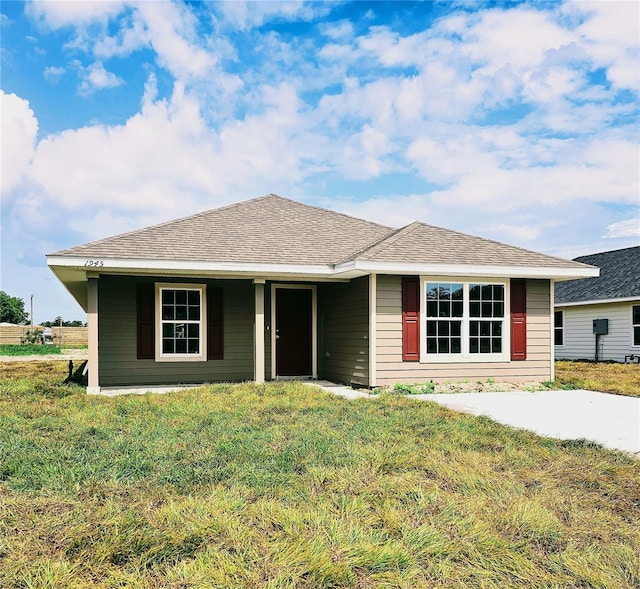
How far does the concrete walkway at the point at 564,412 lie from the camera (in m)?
6.46

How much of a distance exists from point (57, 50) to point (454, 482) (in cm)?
1122

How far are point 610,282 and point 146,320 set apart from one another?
16.4m

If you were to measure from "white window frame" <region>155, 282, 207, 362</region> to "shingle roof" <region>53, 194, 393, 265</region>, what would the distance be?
1000mm

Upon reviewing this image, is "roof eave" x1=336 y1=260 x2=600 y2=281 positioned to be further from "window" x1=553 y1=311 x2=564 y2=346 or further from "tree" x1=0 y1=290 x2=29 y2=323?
"tree" x1=0 y1=290 x2=29 y2=323

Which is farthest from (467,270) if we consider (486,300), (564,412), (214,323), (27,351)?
(27,351)

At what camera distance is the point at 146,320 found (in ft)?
37.1

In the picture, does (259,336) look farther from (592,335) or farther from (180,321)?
(592,335)

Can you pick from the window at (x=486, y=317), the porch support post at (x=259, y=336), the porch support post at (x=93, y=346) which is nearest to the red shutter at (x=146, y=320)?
the porch support post at (x=93, y=346)

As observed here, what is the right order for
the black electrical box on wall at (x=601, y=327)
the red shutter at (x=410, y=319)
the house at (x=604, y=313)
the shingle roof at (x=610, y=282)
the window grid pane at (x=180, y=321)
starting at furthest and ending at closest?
1. the black electrical box on wall at (x=601, y=327)
2. the shingle roof at (x=610, y=282)
3. the house at (x=604, y=313)
4. the window grid pane at (x=180, y=321)
5. the red shutter at (x=410, y=319)

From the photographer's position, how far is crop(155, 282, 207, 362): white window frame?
11.4 metres

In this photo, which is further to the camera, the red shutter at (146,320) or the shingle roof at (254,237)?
the red shutter at (146,320)

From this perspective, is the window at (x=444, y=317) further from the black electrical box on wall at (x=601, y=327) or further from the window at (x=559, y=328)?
the window at (x=559, y=328)

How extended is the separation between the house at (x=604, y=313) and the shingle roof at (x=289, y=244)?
8.54 metres

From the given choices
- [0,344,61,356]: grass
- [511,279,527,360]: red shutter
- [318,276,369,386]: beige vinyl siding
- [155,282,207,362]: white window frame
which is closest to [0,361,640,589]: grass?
[318,276,369,386]: beige vinyl siding
